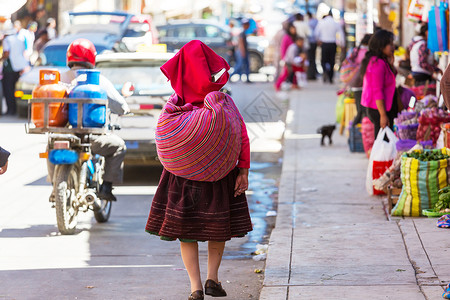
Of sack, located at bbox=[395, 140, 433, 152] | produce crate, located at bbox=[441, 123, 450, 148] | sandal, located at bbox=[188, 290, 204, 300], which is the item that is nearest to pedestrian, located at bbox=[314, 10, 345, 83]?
sack, located at bbox=[395, 140, 433, 152]

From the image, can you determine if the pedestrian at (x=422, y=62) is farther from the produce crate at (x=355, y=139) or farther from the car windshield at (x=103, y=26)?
the car windshield at (x=103, y=26)

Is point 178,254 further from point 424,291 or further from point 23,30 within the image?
point 23,30

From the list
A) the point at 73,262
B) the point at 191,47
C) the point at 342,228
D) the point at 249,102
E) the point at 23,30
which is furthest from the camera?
the point at 249,102

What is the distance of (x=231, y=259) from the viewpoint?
25.3ft

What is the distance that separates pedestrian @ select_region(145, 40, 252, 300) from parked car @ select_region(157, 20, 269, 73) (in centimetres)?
2427

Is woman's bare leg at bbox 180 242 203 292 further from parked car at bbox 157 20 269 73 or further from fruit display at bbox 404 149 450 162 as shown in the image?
parked car at bbox 157 20 269 73

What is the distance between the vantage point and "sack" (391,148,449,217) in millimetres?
8320

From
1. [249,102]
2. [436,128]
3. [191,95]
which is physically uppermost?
[191,95]

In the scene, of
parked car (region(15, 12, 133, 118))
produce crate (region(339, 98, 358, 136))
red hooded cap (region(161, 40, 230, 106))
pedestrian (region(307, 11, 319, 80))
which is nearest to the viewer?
red hooded cap (region(161, 40, 230, 106))

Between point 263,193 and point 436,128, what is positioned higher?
point 436,128

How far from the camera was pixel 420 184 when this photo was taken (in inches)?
329

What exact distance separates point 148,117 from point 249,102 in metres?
10.5

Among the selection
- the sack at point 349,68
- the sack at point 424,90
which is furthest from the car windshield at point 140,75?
the sack at point 424,90

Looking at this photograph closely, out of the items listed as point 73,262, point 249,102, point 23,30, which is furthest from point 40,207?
point 249,102
